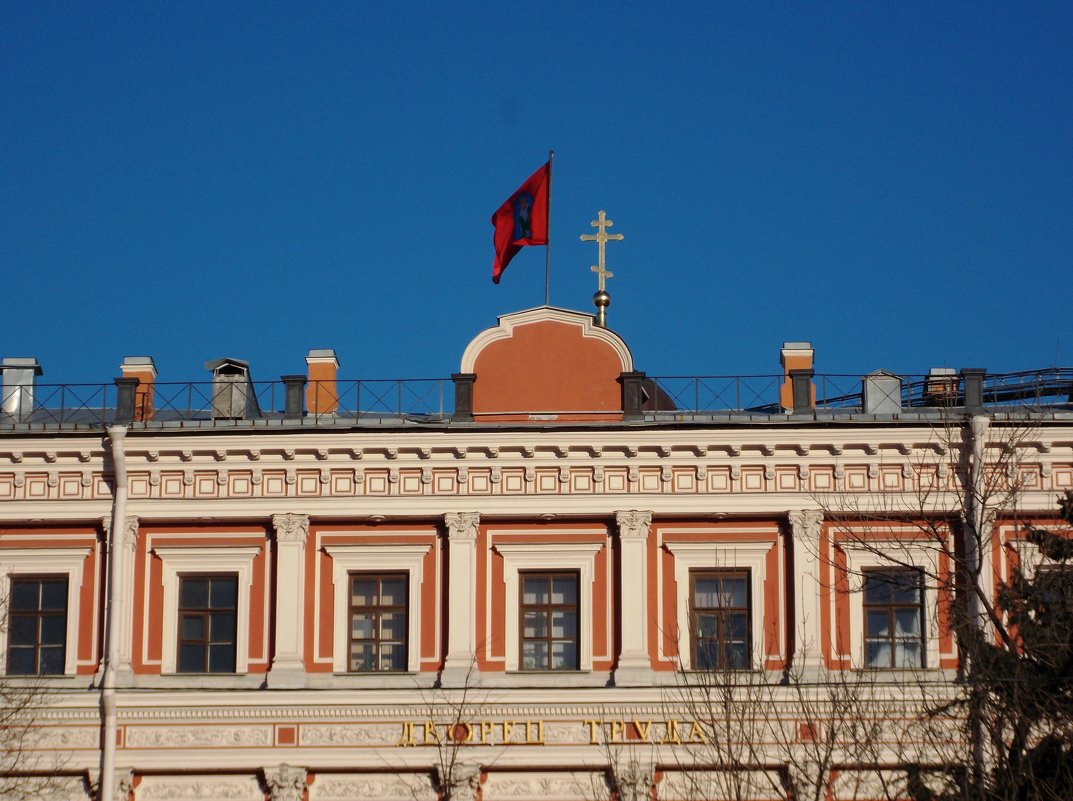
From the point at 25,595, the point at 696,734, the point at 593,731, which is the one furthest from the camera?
the point at 25,595

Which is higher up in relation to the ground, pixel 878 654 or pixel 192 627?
pixel 192 627

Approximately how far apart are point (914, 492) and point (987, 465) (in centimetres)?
118

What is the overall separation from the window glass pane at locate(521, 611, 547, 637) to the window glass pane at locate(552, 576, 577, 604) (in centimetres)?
31

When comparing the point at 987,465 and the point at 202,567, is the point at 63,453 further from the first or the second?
the point at 987,465

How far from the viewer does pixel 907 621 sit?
31.2m

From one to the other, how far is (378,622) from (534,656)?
2.45 m

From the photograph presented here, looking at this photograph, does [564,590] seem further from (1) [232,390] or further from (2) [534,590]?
(1) [232,390]

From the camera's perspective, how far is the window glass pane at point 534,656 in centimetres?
3112

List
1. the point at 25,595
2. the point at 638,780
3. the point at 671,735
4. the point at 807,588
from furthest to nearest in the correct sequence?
the point at 25,595 → the point at 807,588 → the point at 671,735 → the point at 638,780

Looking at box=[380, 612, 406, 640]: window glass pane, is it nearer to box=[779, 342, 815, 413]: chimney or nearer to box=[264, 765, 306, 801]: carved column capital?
box=[264, 765, 306, 801]: carved column capital

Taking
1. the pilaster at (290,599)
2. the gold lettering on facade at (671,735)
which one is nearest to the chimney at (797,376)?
the gold lettering on facade at (671,735)

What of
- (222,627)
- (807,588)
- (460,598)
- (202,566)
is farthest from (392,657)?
(807,588)

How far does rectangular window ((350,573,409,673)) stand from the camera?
31203 millimetres

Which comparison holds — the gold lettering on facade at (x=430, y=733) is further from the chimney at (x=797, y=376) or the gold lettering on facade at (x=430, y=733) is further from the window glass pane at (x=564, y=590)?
the chimney at (x=797, y=376)
